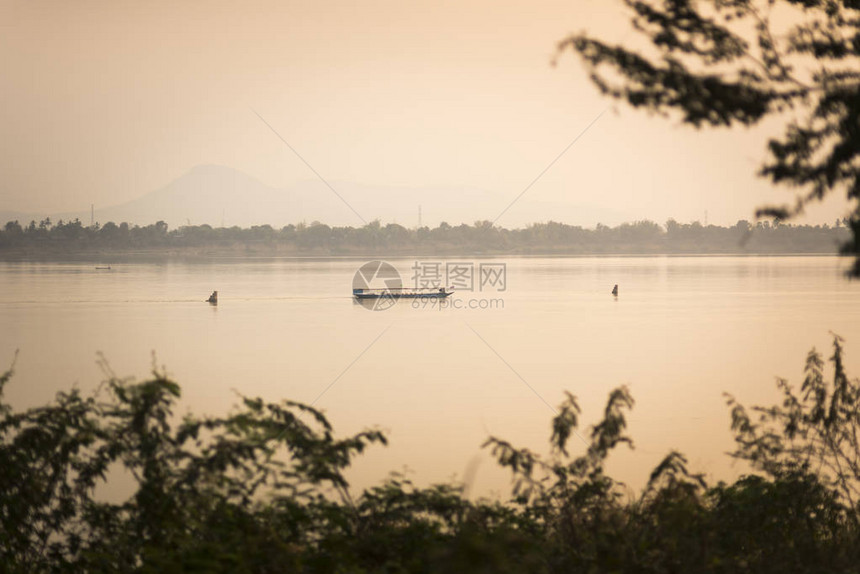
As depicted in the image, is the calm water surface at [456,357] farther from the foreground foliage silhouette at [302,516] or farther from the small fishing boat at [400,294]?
the foreground foliage silhouette at [302,516]

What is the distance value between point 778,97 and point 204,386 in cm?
2030

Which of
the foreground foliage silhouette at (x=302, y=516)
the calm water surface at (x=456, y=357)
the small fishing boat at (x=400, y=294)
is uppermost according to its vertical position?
the foreground foliage silhouette at (x=302, y=516)

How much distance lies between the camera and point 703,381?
25172mm

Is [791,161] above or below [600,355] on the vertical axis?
above

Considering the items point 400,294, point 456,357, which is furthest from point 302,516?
point 400,294

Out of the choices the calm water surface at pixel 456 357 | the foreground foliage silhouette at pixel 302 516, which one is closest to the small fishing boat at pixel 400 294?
the calm water surface at pixel 456 357

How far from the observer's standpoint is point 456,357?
99.5 feet

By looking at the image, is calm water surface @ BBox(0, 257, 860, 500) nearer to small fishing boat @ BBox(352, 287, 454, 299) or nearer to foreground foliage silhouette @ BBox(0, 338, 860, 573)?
small fishing boat @ BBox(352, 287, 454, 299)

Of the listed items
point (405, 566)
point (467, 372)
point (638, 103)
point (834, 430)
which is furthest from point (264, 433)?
point (467, 372)

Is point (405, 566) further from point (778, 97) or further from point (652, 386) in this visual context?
point (652, 386)

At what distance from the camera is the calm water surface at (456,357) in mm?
17953

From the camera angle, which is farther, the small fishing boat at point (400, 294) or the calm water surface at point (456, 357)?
the small fishing boat at point (400, 294)

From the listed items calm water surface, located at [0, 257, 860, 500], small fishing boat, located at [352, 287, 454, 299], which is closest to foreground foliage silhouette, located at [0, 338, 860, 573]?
calm water surface, located at [0, 257, 860, 500]

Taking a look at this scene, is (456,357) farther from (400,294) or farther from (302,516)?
(400,294)
